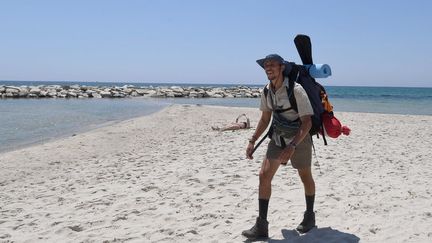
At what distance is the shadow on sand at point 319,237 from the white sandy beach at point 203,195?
1 centimetres

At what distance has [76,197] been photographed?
625cm

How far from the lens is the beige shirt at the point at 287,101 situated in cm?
387

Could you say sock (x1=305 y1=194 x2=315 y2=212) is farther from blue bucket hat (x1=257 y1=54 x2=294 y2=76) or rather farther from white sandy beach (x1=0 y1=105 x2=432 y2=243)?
blue bucket hat (x1=257 y1=54 x2=294 y2=76)

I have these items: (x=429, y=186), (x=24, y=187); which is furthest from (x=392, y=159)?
(x=24, y=187)

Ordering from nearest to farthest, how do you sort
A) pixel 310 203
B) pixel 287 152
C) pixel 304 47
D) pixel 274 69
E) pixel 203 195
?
pixel 287 152 < pixel 274 69 < pixel 304 47 < pixel 310 203 < pixel 203 195

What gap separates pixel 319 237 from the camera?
423 centimetres

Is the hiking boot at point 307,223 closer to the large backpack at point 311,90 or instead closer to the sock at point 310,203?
the sock at point 310,203

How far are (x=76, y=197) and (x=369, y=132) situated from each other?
9742mm

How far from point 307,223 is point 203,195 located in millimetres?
1930

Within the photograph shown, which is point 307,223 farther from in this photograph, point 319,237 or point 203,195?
point 203,195

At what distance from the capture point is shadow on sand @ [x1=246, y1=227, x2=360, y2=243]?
412 cm

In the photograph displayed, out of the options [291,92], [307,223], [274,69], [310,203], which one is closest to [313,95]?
[291,92]

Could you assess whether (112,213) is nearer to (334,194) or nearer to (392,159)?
(334,194)

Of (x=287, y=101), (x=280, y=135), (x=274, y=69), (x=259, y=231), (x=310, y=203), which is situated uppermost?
(x=274, y=69)
